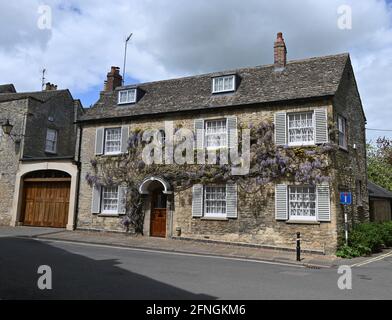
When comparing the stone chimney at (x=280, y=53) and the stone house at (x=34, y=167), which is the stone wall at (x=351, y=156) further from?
the stone house at (x=34, y=167)

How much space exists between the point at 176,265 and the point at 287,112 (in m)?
8.87

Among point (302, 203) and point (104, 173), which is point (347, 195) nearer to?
point (302, 203)

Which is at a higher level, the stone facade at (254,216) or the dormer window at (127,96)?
the dormer window at (127,96)

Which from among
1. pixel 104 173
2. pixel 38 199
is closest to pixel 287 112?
pixel 104 173

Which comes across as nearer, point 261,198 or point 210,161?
point 261,198

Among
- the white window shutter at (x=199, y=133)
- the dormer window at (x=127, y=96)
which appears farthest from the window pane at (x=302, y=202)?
the dormer window at (x=127, y=96)

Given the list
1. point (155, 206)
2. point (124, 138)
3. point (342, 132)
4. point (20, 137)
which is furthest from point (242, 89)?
point (20, 137)

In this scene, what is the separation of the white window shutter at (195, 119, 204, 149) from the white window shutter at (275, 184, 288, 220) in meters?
4.31

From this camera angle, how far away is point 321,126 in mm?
16141

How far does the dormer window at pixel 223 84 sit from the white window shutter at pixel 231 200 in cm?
491

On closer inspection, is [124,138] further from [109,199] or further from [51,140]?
[51,140]

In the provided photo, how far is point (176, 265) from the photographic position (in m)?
11.5

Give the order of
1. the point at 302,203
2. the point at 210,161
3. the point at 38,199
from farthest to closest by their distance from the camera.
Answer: the point at 38,199
the point at 210,161
the point at 302,203

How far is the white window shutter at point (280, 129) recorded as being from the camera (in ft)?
55.1
